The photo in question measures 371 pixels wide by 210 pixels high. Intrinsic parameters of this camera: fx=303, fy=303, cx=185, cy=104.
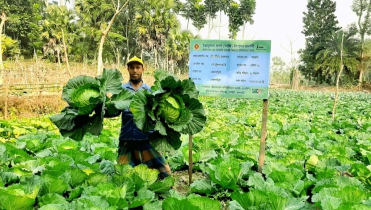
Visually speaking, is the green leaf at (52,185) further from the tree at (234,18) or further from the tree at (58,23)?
the tree at (234,18)

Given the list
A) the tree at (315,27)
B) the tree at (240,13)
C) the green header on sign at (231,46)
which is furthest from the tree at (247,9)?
the green header on sign at (231,46)

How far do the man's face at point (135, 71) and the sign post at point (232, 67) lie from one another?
21.7 inches

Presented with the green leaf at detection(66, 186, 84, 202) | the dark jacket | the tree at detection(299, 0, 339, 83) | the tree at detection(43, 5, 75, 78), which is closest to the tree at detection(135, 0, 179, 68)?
the tree at detection(43, 5, 75, 78)

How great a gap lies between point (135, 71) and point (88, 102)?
0.76 meters

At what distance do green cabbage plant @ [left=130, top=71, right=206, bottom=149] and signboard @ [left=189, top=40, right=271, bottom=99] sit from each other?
0.68 metres

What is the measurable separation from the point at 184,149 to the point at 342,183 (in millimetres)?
1687

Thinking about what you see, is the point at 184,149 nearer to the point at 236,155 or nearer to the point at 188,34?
the point at 236,155

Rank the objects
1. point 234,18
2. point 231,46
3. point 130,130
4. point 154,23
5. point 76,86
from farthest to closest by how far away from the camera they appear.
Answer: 1. point 234,18
2. point 154,23
3. point 231,46
4. point 130,130
5. point 76,86

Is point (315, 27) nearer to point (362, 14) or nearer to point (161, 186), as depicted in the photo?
point (362, 14)

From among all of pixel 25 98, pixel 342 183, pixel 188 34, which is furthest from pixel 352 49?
pixel 342 183

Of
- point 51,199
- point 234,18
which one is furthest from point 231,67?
point 234,18

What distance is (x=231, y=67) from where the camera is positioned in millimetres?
2971

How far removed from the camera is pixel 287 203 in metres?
2.02

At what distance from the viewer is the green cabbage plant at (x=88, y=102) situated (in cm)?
213
